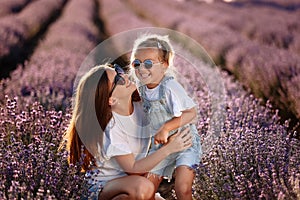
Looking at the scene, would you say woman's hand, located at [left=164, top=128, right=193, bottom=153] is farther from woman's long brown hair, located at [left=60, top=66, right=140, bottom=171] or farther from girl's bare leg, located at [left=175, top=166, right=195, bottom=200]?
woman's long brown hair, located at [left=60, top=66, right=140, bottom=171]

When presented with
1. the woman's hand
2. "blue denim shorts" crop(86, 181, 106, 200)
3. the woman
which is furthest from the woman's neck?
"blue denim shorts" crop(86, 181, 106, 200)

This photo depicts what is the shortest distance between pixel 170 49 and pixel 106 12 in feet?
38.7

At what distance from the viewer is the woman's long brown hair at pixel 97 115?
8.48 feet

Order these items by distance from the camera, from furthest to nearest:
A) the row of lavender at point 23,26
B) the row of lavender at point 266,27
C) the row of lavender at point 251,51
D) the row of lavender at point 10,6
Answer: the row of lavender at point 10,6 → the row of lavender at point 266,27 → the row of lavender at point 23,26 → the row of lavender at point 251,51

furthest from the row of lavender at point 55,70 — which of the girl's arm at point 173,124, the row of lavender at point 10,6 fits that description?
the row of lavender at point 10,6

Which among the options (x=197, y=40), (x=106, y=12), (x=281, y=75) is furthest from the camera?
(x=106, y=12)

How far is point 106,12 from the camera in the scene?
1436 cm

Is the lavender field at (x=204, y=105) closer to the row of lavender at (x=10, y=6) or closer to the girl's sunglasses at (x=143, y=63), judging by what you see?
the row of lavender at (x=10, y=6)

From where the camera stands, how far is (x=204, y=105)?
4.13 m

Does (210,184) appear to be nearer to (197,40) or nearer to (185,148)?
(185,148)

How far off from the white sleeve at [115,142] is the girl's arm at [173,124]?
0.15m

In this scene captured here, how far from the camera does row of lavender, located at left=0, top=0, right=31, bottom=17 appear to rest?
11362 millimetres

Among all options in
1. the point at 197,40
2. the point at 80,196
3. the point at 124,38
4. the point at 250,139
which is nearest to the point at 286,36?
the point at 197,40

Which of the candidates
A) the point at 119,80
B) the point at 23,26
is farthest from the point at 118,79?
the point at 23,26
